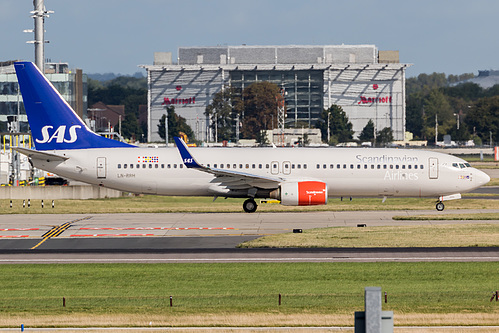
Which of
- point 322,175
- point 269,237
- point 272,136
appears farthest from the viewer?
point 272,136

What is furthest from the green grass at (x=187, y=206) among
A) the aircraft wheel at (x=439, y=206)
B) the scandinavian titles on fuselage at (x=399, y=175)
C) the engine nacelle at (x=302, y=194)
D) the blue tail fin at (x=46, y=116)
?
the blue tail fin at (x=46, y=116)

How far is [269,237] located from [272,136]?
149 metres

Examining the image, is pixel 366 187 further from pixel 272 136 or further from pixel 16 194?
pixel 272 136

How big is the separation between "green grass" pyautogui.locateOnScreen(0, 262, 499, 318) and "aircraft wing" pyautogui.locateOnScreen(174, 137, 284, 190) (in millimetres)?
15445

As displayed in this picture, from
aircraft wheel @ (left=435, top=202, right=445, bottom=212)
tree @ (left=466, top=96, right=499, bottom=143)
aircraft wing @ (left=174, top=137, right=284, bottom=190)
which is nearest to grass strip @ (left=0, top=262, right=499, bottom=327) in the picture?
aircraft wing @ (left=174, top=137, right=284, bottom=190)

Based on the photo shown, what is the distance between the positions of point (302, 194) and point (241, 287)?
19696mm

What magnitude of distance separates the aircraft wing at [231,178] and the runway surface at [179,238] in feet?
6.08

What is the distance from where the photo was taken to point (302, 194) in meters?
44.0

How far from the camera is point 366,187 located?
46.8 meters

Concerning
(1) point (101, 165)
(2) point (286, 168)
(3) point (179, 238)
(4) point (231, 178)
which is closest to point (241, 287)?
(3) point (179, 238)

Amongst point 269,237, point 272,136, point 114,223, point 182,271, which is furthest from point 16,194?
point 272,136

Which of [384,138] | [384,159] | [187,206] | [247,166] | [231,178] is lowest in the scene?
[187,206]

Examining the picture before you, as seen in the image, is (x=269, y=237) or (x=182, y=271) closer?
(x=182, y=271)

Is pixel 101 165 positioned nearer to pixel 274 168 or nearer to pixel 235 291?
pixel 274 168
